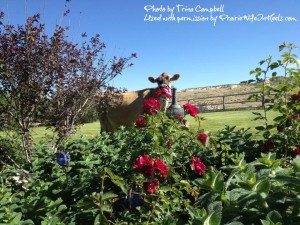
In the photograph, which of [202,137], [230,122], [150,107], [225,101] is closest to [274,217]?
[202,137]

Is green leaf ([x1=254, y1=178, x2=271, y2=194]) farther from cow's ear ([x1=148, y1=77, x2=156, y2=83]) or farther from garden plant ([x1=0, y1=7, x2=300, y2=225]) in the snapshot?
cow's ear ([x1=148, y1=77, x2=156, y2=83])

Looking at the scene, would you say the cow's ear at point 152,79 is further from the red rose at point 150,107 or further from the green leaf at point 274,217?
the green leaf at point 274,217

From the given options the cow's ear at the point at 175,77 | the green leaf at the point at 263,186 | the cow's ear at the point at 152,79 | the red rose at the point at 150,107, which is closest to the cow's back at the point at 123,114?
the cow's ear at the point at 152,79

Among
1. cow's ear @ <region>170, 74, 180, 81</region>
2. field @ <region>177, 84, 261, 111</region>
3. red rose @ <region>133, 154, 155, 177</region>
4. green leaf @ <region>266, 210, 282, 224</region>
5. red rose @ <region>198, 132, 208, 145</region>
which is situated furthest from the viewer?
field @ <region>177, 84, 261, 111</region>

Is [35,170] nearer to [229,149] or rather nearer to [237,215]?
[229,149]

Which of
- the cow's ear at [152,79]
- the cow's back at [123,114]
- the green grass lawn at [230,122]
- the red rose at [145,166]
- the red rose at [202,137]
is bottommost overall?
the green grass lawn at [230,122]

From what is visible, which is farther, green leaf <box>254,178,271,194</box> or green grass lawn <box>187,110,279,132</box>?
green grass lawn <box>187,110,279,132</box>

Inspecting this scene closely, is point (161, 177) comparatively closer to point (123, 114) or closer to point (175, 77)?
point (123, 114)

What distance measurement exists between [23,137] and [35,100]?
1.94 ft

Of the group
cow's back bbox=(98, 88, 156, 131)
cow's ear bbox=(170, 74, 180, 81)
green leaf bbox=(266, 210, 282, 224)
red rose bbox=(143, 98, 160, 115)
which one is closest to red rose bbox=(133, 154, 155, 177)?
green leaf bbox=(266, 210, 282, 224)

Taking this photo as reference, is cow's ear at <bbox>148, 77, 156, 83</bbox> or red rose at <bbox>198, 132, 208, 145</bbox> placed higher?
cow's ear at <bbox>148, 77, 156, 83</bbox>

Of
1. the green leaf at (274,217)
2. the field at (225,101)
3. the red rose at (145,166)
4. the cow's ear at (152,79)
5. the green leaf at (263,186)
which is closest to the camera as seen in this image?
the green leaf at (274,217)

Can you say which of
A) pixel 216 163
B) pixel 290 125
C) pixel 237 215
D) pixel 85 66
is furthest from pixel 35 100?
pixel 237 215

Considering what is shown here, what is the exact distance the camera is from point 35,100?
431 cm
